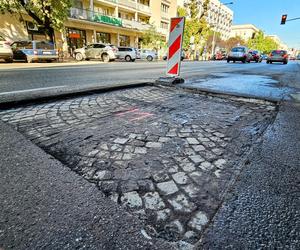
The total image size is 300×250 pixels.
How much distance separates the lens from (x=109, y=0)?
27.3 m

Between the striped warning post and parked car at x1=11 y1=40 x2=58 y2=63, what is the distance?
46.9 feet

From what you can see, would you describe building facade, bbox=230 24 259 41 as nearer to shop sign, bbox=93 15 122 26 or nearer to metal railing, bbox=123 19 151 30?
metal railing, bbox=123 19 151 30

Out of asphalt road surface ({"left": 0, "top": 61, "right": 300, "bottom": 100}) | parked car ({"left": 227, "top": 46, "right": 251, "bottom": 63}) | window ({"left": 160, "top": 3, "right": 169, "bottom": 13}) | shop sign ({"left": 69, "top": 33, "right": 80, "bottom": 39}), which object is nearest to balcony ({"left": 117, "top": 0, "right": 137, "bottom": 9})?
window ({"left": 160, "top": 3, "right": 169, "bottom": 13})

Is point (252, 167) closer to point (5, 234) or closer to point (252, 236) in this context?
point (252, 236)

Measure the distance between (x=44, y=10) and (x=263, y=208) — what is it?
21230 mm

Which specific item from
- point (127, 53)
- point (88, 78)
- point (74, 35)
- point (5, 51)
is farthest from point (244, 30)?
point (88, 78)

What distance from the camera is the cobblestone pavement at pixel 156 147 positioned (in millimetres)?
1265

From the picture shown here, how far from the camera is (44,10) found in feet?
56.3

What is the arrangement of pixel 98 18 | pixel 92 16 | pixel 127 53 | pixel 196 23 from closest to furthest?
pixel 127 53 < pixel 92 16 < pixel 98 18 < pixel 196 23

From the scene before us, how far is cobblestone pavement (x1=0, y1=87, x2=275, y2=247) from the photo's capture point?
1265 mm

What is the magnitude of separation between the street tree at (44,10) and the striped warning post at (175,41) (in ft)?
55.2

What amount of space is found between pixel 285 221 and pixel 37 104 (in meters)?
3.57

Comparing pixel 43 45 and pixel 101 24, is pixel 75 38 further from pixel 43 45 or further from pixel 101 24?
pixel 43 45

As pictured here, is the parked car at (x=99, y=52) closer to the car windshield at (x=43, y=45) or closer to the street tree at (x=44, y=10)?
the street tree at (x=44, y=10)
